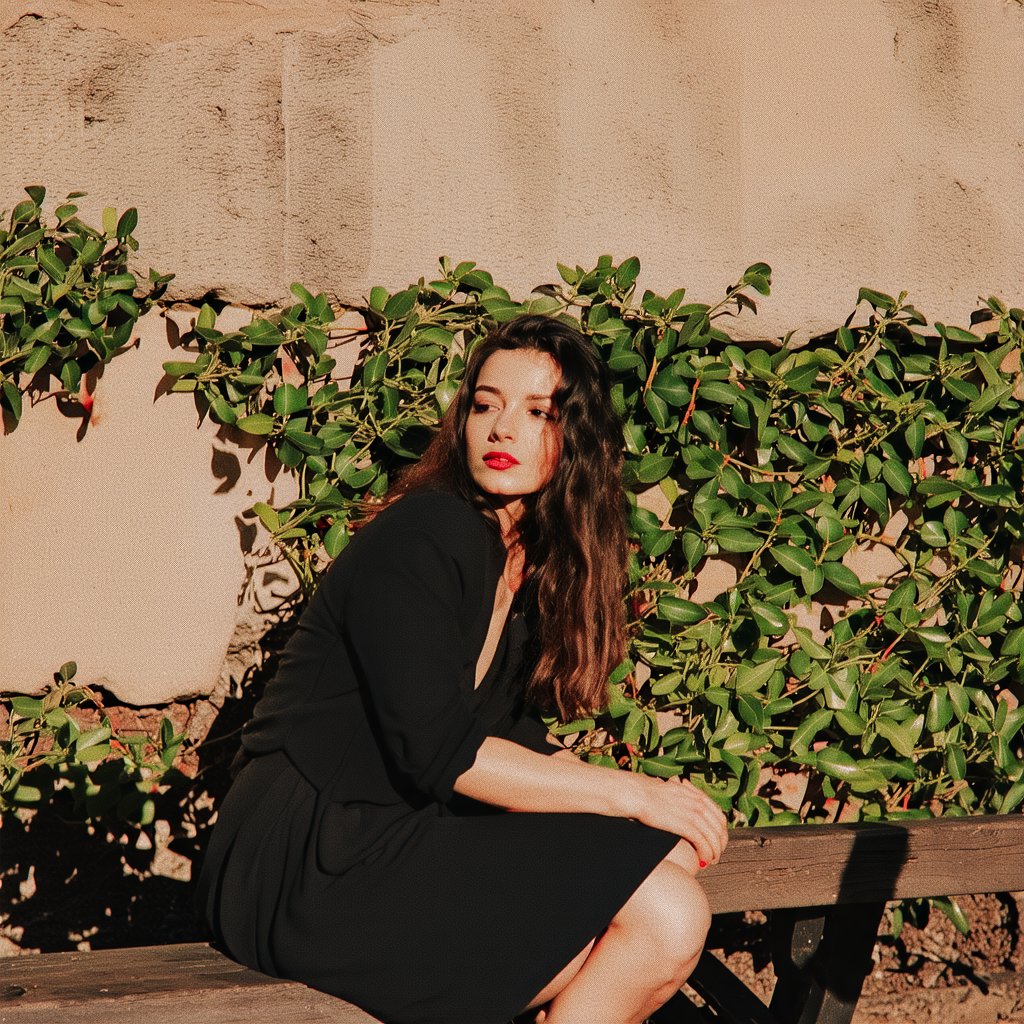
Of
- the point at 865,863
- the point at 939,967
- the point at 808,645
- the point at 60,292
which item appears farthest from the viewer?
the point at 939,967

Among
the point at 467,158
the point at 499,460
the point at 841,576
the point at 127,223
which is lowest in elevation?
the point at 841,576

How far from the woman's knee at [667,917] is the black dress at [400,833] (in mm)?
28

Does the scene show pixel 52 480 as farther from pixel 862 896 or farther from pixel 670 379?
pixel 862 896

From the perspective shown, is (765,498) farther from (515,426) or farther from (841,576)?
(515,426)

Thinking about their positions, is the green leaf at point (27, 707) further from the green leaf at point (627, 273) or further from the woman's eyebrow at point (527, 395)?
the green leaf at point (627, 273)

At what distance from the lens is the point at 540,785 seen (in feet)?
6.02

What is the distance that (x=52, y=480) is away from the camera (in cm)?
245

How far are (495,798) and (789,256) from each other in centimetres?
153

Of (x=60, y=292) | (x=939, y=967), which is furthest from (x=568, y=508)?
(x=939, y=967)

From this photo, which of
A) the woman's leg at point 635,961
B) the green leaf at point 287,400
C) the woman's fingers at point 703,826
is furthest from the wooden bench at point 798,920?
the green leaf at point 287,400

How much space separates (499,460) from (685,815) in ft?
2.15

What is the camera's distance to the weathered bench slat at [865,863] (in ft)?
7.02

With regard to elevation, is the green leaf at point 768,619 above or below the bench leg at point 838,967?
above

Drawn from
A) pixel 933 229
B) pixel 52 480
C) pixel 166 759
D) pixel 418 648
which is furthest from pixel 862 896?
pixel 52 480
